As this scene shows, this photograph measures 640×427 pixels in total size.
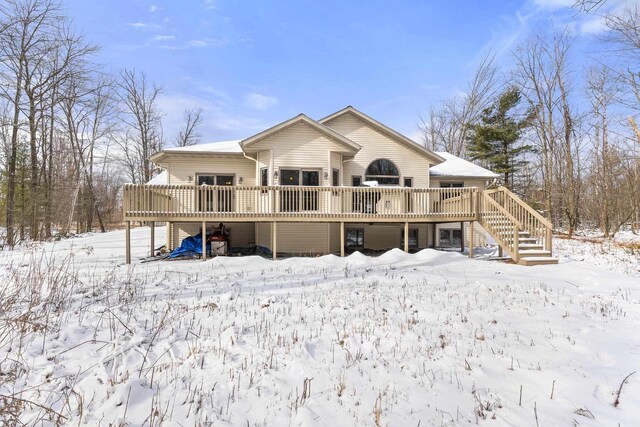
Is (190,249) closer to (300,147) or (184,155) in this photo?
(184,155)

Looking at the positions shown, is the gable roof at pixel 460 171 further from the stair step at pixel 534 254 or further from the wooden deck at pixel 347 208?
the stair step at pixel 534 254

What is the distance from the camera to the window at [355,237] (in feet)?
48.8

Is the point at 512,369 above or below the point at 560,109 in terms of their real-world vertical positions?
below

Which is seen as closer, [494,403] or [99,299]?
[494,403]

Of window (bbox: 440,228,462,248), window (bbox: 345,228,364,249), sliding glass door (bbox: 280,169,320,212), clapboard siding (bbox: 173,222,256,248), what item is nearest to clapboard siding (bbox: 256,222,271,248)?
clapboard siding (bbox: 173,222,256,248)

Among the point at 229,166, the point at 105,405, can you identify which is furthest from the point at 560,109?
the point at 105,405

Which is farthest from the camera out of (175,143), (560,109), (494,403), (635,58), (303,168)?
(175,143)

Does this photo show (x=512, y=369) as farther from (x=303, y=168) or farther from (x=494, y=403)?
(x=303, y=168)

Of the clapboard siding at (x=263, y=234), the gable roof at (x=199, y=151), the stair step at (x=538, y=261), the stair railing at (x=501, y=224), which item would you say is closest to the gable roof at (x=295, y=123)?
the gable roof at (x=199, y=151)

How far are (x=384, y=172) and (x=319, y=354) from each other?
12319mm

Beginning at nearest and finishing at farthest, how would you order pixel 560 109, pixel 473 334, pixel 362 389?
pixel 362 389 < pixel 473 334 < pixel 560 109

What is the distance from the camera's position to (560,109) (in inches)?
947

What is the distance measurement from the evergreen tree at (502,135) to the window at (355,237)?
18206mm

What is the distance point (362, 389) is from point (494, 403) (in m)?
1.11
